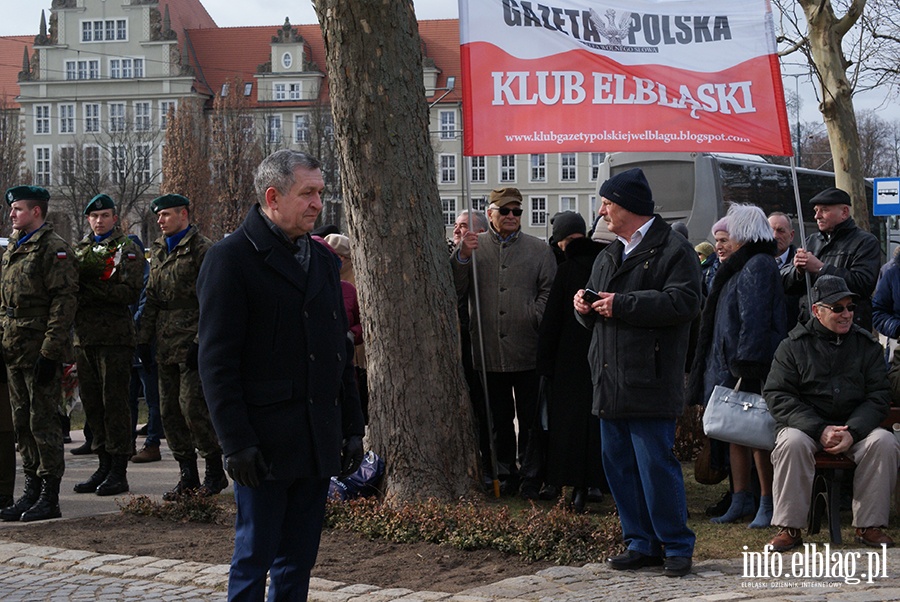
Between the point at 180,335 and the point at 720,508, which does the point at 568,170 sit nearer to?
the point at 180,335

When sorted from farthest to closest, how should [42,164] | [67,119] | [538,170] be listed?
1. [538,170]
2. [42,164]
3. [67,119]

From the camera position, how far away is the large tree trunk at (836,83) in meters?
21.3

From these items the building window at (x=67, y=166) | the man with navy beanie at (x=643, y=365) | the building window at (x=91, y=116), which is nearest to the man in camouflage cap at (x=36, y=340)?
the man with navy beanie at (x=643, y=365)

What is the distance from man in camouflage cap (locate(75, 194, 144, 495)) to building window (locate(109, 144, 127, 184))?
59883 millimetres

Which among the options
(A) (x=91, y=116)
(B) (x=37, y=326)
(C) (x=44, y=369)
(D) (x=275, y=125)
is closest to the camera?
(C) (x=44, y=369)

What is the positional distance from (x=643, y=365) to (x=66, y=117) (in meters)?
88.3

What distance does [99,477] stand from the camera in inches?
374

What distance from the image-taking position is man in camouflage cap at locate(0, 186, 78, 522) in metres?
8.30

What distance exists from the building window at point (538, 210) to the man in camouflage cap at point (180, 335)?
8365 centimetres

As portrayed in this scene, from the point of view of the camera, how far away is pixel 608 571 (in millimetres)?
6285

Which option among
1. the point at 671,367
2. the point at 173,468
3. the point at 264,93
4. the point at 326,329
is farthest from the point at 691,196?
the point at 264,93

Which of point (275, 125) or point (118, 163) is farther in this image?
point (275, 125)

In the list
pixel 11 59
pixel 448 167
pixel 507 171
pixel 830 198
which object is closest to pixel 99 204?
pixel 830 198

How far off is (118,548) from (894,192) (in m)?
18.2
